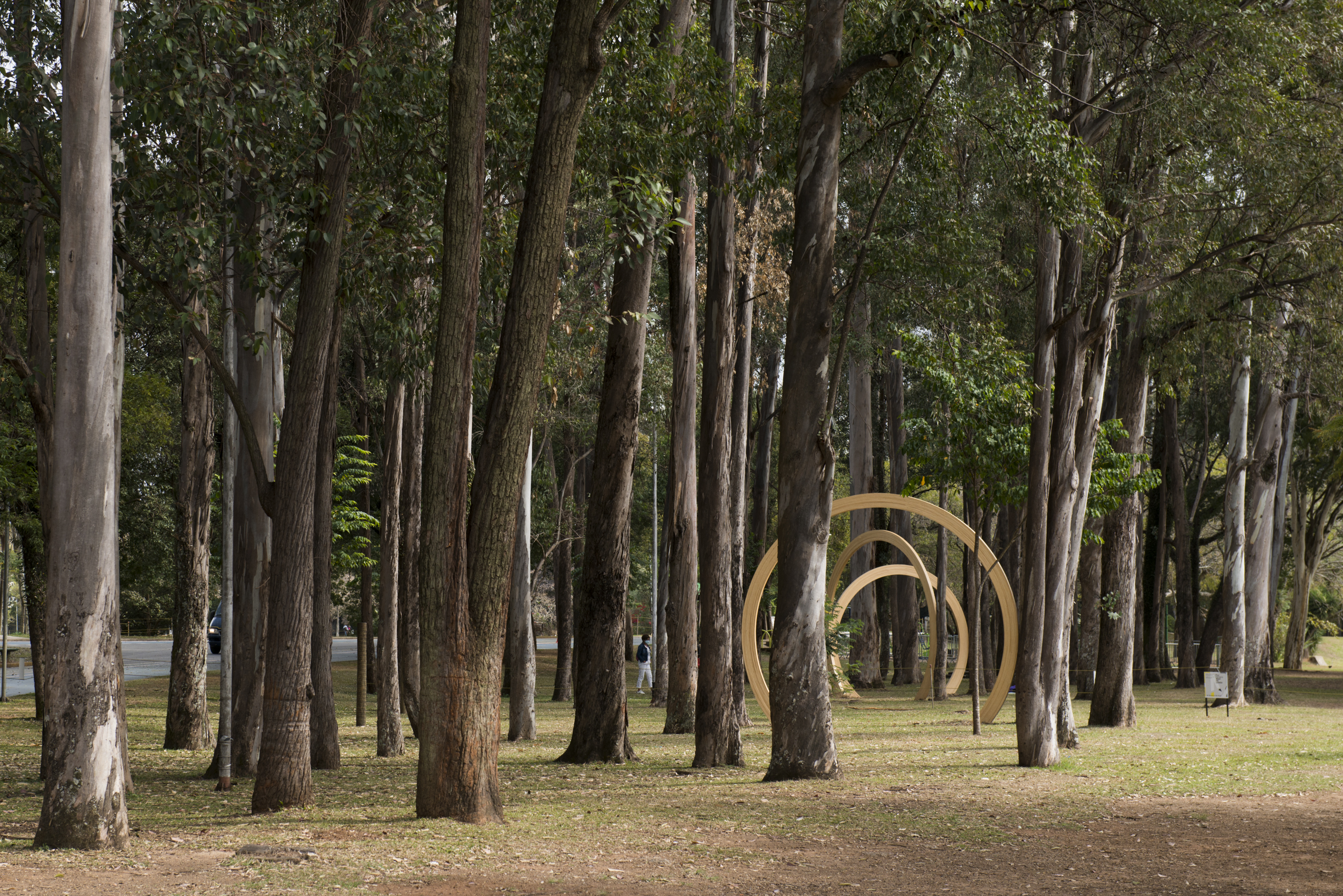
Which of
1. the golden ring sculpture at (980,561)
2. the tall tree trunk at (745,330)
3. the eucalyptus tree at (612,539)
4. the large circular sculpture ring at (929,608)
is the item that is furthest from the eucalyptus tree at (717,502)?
the large circular sculpture ring at (929,608)

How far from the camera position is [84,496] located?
7.21 meters

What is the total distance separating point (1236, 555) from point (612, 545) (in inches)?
684

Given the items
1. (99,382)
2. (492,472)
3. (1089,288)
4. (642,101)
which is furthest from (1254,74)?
(99,382)

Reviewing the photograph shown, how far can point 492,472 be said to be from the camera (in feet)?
27.8

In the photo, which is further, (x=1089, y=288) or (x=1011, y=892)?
(x=1089, y=288)

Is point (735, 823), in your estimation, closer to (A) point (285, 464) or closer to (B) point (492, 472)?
(B) point (492, 472)

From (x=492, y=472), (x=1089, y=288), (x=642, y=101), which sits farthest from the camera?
(x=1089, y=288)

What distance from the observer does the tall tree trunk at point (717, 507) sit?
506 inches

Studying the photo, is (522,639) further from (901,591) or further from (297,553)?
(901,591)

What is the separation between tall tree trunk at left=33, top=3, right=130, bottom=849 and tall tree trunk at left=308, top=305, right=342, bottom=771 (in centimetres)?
423

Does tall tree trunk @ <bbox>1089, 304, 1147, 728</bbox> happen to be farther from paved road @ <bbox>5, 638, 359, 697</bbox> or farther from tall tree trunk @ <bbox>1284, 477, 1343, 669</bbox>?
tall tree trunk @ <bbox>1284, 477, 1343, 669</bbox>

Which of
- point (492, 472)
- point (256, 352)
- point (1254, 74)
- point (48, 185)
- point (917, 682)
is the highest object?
point (1254, 74)

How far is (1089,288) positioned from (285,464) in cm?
941

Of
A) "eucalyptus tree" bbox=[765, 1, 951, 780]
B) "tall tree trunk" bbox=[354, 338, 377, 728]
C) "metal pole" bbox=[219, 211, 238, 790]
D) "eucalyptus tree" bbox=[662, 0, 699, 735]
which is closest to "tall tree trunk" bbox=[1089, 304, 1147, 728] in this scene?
"eucalyptus tree" bbox=[662, 0, 699, 735]
